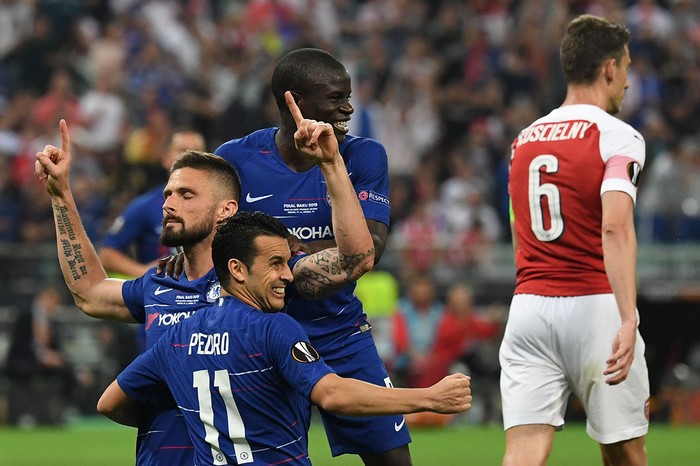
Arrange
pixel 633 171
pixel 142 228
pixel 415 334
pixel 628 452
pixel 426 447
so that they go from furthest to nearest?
pixel 415 334
pixel 426 447
pixel 142 228
pixel 628 452
pixel 633 171

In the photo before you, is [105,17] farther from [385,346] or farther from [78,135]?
[385,346]

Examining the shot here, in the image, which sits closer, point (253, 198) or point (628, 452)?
point (253, 198)

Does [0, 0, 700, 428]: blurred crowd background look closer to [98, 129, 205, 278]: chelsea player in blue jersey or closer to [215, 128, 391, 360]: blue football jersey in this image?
[98, 129, 205, 278]: chelsea player in blue jersey

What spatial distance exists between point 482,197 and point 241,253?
12.4 m

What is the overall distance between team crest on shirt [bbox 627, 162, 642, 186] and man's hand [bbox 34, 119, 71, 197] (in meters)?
2.49

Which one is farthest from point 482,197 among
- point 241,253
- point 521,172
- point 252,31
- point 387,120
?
point 241,253

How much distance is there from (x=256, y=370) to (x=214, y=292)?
2.00 ft

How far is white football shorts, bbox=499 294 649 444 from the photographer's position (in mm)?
5938

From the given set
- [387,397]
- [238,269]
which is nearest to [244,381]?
[238,269]

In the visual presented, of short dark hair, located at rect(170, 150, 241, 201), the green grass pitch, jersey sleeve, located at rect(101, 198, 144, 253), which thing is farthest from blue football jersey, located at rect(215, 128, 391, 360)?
the green grass pitch

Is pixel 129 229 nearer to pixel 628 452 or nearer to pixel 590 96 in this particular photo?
pixel 590 96

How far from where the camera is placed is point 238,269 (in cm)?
487

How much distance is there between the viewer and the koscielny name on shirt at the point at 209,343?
473cm

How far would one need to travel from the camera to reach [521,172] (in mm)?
6215
